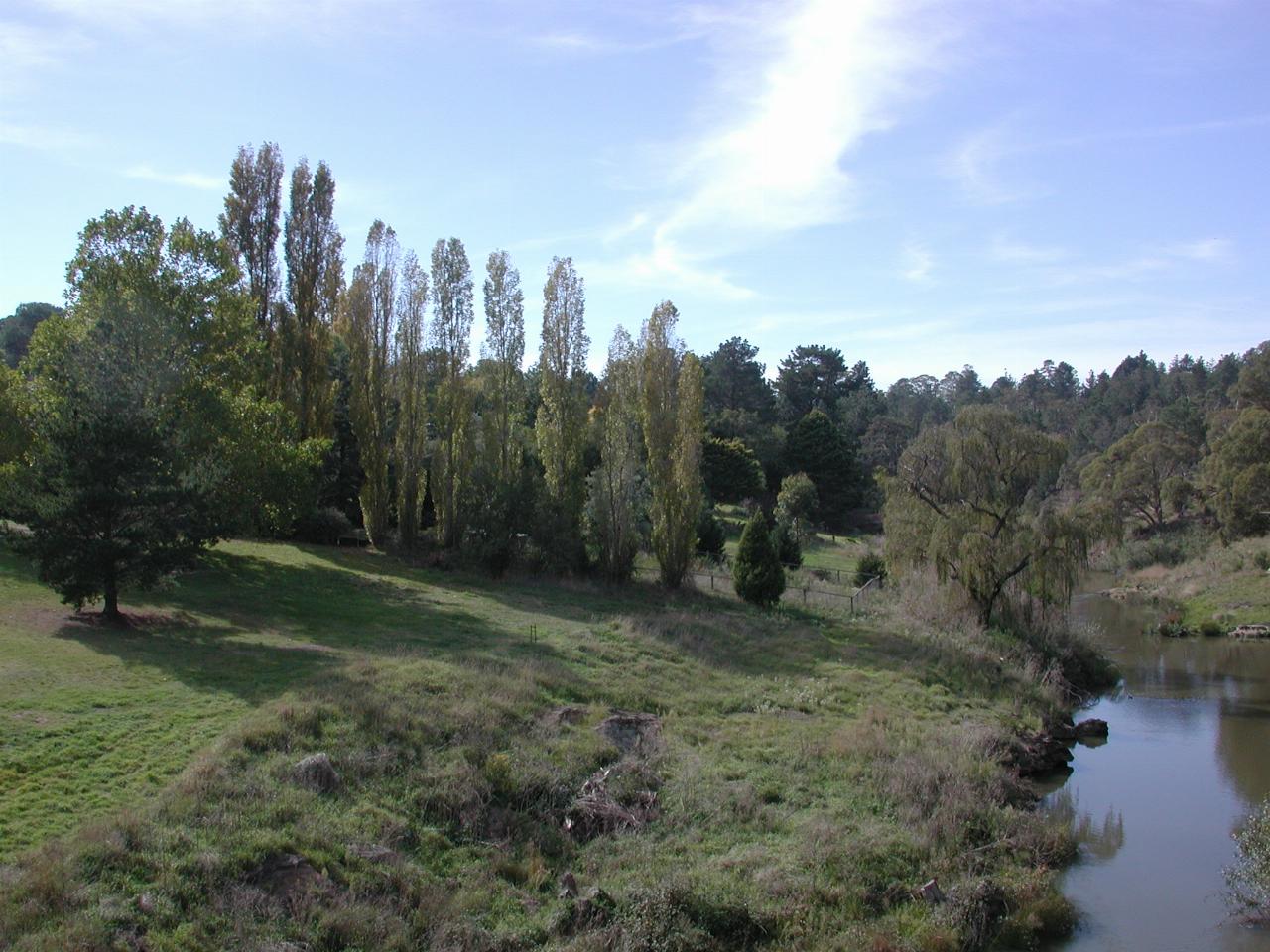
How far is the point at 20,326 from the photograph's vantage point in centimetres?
9094

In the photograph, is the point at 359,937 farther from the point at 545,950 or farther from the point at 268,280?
the point at 268,280

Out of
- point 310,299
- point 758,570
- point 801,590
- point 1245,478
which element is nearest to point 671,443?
point 758,570

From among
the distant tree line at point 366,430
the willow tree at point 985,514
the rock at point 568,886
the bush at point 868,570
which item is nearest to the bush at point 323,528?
the distant tree line at point 366,430

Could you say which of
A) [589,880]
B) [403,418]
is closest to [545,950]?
[589,880]

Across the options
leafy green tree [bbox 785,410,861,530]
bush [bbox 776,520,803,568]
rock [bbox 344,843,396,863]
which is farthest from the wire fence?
leafy green tree [bbox 785,410,861,530]

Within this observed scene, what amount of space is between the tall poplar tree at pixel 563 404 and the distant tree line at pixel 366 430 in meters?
0.08

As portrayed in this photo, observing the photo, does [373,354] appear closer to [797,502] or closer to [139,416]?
[139,416]

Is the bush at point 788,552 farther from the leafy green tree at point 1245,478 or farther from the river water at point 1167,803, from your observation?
the leafy green tree at point 1245,478

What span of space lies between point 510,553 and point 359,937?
986 inches

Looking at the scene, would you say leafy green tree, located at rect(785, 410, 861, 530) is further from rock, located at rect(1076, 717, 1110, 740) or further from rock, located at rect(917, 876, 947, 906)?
rock, located at rect(917, 876, 947, 906)

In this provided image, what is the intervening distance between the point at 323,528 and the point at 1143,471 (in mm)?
54915

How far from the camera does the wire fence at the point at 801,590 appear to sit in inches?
1361

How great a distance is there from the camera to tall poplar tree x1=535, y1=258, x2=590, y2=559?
35.9 meters

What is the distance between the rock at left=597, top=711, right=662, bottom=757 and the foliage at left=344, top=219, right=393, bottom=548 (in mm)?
22642
